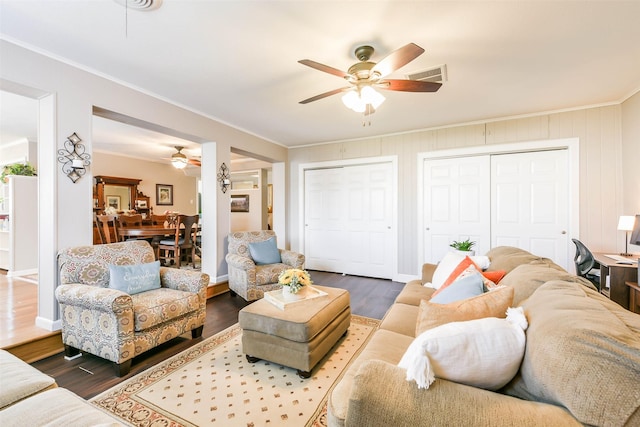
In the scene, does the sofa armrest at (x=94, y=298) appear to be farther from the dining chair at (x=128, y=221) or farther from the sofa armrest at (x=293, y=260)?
the dining chair at (x=128, y=221)

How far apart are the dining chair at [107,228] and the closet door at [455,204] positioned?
525cm

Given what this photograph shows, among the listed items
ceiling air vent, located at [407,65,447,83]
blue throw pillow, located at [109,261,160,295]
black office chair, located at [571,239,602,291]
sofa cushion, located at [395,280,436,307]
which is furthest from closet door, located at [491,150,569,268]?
blue throw pillow, located at [109,261,160,295]

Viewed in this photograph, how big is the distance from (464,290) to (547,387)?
0.72 m

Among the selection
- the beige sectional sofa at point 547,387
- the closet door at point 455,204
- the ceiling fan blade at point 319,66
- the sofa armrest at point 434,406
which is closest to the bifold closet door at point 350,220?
the closet door at point 455,204

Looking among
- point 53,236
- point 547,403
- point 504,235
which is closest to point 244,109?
point 53,236

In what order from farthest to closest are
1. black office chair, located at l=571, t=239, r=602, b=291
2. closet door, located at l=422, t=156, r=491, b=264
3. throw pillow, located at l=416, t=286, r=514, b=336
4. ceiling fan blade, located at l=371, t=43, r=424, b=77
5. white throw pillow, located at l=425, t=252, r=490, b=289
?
closet door, located at l=422, t=156, r=491, b=264
black office chair, located at l=571, t=239, r=602, b=291
white throw pillow, located at l=425, t=252, r=490, b=289
ceiling fan blade, located at l=371, t=43, r=424, b=77
throw pillow, located at l=416, t=286, r=514, b=336

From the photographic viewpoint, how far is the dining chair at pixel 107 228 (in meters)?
4.43

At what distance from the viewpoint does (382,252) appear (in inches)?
189

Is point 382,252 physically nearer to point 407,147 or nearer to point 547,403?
point 407,147

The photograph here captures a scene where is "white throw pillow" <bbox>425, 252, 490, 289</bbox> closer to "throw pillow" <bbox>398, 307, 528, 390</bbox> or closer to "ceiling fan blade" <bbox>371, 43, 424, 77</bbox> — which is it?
"throw pillow" <bbox>398, 307, 528, 390</bbox>

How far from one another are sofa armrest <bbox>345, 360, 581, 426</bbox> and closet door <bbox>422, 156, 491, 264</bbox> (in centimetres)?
373

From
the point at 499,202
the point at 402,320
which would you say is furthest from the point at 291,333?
the point at 499,202

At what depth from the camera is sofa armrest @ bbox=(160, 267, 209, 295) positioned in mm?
2539

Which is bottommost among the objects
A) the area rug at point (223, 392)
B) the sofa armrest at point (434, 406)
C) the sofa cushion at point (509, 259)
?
the area rug at point (223, 392)
